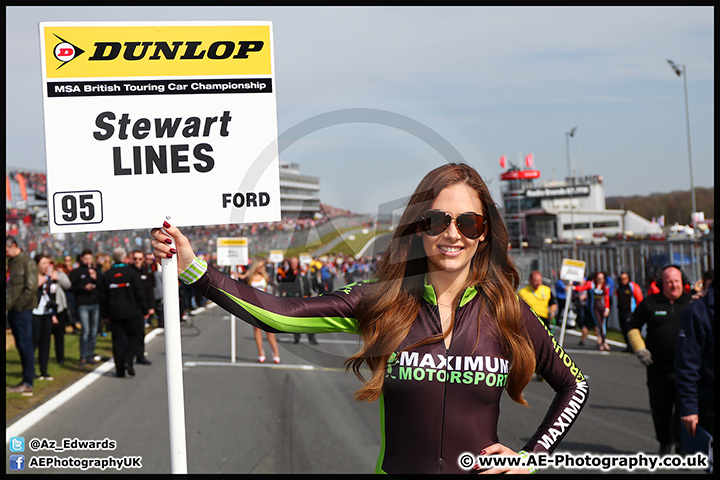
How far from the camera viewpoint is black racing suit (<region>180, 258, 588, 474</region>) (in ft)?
7.95

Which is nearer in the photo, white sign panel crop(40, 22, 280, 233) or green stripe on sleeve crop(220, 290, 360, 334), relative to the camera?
green stripe on sleeve crop(220, 290, 360, 334)

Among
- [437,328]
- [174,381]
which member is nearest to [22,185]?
[174,381]

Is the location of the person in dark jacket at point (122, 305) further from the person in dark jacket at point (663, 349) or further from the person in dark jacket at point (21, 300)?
the person in dark jacket at point (663, 349)

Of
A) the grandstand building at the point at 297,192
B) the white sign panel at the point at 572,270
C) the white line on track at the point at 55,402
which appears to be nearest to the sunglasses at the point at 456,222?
the grandstand building at the point at 297,192

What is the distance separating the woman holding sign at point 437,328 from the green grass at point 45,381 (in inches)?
266

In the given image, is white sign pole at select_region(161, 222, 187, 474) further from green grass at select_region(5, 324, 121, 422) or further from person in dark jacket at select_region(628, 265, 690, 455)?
green grass at select_region(5, 324, 121, 422)

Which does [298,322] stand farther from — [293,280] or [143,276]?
[143,276]

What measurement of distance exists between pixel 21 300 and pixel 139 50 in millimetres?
7460

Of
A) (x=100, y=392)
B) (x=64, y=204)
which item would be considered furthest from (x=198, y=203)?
(x=100, y=392)

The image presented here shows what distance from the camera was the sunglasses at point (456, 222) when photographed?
96.7 inches

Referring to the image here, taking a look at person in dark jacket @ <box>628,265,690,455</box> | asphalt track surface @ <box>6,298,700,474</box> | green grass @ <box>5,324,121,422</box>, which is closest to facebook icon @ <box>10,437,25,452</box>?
asphalt track surface @ <box>6,298,700,474</box>

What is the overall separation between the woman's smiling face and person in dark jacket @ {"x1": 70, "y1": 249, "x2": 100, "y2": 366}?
1086 centimetres

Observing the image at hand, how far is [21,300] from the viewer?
29.6 ft

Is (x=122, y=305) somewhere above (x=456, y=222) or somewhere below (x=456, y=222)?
below
